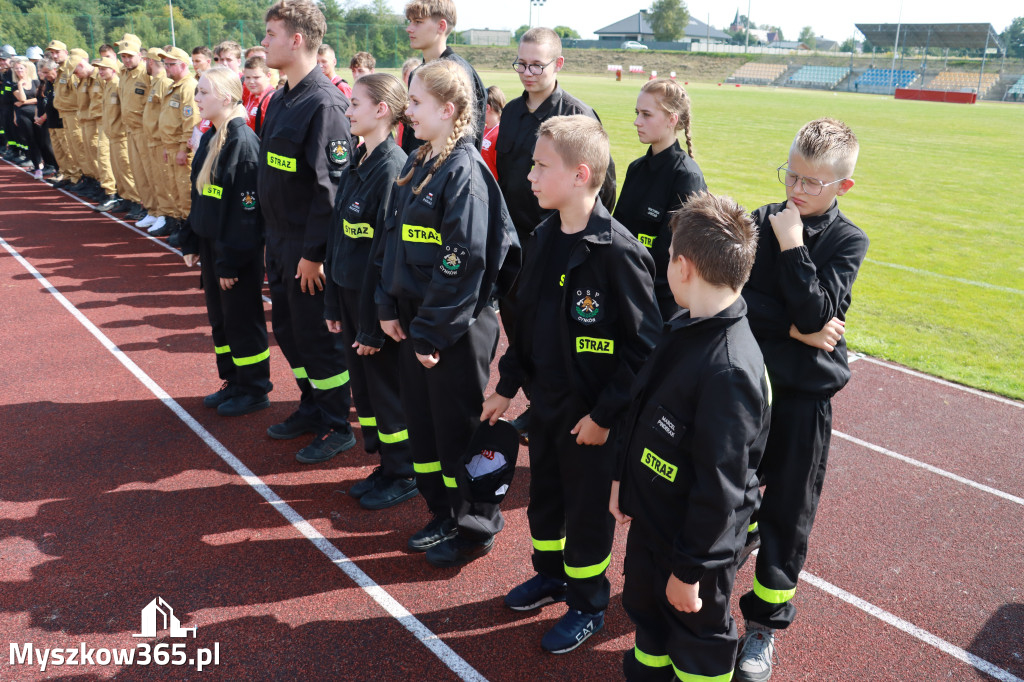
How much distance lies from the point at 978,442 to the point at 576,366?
4058mm

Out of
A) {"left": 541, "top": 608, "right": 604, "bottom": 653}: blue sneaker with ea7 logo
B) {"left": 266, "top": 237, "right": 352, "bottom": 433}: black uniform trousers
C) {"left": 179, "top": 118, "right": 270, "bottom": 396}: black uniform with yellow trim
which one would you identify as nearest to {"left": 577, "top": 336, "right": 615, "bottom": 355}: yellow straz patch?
{"left": 541, "top": 608, "right": 604, "bottom": 653}: blue sneaker with ea7 logo

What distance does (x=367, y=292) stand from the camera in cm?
403

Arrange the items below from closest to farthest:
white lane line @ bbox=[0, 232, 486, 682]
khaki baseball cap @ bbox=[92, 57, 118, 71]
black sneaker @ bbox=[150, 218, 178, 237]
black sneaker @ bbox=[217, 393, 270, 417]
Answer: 1. white lane line @ bbox=[0, 232, 486, 682]
2. black sneaker @ bbox=[217, 393, 270, 417]
3. black sneaker @ bbox=[150, 218, 178, 237]
4. khaki baseball cap @ bbox=[92, 57, 118, 71]

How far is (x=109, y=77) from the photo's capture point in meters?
12.2

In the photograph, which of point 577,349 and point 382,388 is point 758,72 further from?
point 577,349

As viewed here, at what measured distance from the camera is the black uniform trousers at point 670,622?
2.60 m

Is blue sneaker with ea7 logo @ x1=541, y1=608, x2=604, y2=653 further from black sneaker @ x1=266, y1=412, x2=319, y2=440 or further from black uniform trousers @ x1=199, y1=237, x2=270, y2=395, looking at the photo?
black uniform trousers @ x1=199, y1=237, x2=270, y2=395

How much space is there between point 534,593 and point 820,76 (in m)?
88.2

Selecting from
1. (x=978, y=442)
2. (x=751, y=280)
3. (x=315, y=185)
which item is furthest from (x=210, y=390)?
(x=978, y=442)

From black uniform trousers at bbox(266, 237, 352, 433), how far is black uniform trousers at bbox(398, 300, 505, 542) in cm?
117

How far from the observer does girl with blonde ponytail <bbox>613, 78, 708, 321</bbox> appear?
14.1ft

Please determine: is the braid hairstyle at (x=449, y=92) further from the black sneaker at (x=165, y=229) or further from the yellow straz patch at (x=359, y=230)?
the black sneaker at (x=165, y=229)

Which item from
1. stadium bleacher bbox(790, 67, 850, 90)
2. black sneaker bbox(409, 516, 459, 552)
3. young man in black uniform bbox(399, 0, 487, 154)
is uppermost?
stadium bleacher bbox(790, 67, 850, 90)

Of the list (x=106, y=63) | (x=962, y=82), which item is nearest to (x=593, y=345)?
(x=106, y=63)
